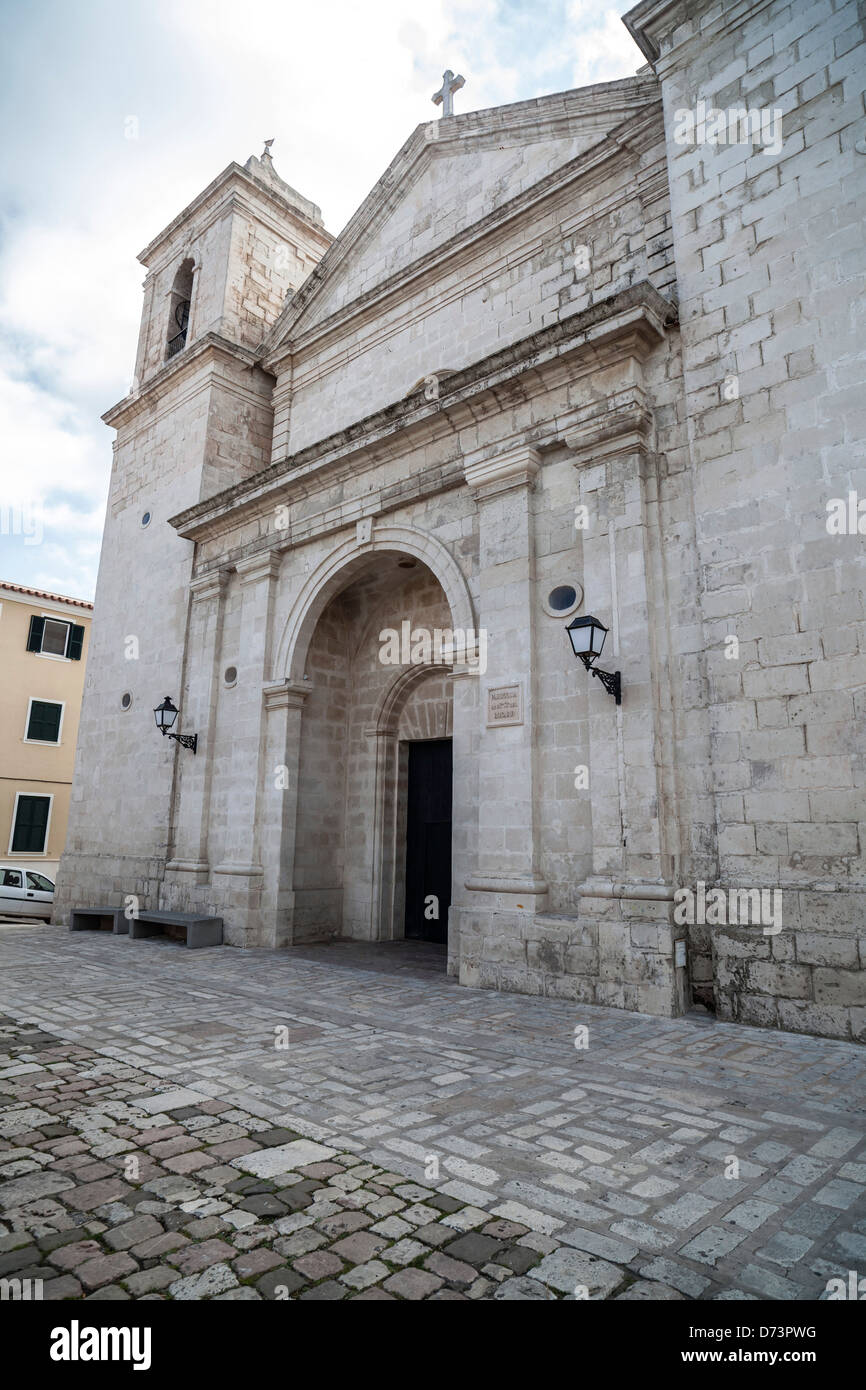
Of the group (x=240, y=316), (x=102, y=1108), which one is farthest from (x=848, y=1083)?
(x=240, y=316)

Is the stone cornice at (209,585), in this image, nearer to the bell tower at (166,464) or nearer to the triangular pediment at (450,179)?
the bell tower at (166,464)

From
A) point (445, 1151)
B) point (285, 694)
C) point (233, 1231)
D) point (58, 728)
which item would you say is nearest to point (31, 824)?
point (58, 728)

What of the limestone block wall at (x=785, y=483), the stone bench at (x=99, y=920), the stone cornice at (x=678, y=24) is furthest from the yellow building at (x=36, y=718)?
the stone cornice at (x=678, y=24)

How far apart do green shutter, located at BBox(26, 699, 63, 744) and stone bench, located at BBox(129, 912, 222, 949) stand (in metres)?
11.5

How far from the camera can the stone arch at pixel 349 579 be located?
338 inches

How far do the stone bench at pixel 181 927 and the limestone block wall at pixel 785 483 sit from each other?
6.92 metres

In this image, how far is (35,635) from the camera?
21141mm

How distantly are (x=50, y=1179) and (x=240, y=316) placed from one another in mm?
14583

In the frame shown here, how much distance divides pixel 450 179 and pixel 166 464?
23.1 ft

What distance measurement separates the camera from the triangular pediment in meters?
9.46

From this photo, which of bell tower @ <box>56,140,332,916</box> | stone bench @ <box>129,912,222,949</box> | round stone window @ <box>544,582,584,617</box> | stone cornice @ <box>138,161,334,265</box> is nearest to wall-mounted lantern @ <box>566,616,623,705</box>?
round stone window @ <box>544,582,584,617</box>

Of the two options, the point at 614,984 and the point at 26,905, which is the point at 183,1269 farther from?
the point at 26,905

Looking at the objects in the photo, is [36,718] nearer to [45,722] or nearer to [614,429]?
[45,722]

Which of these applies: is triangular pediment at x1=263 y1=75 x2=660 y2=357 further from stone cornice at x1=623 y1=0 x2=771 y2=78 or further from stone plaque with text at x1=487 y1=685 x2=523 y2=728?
stone plaque with text at x1=487 y1=685 x2=523 y2=728
